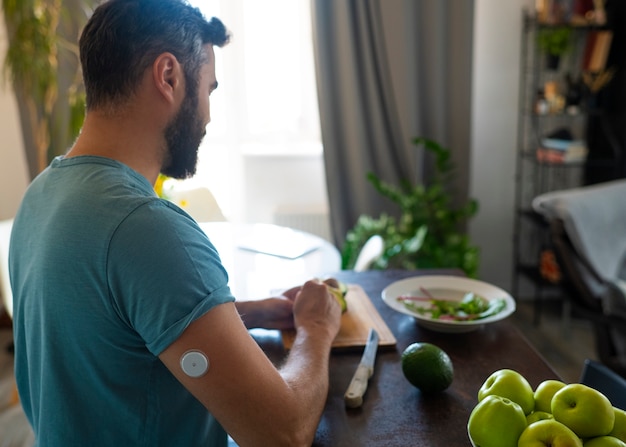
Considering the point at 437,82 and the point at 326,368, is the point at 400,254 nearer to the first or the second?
the point at 437,82

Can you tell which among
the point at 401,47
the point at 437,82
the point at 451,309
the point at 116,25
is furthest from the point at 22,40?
the point at 451,309

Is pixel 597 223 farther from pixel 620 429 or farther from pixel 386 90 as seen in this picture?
pixel 620 429

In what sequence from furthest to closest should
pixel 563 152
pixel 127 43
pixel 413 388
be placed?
pixel 563 152 → pixel 413 388 → pixel 127 43

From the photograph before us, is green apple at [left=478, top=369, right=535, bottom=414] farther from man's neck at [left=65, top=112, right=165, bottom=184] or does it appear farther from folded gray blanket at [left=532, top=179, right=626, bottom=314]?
folded gray blanket at [left=532, top=179, right=626, bottom=314]

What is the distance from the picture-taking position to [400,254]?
2.63 metres

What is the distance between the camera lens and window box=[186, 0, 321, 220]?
346cm

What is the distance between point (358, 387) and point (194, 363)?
12.5 inches

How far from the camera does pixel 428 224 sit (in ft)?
10.6

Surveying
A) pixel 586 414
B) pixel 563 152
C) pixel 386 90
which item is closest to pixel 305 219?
pixel 386 90

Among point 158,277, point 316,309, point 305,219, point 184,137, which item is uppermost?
point 184,137

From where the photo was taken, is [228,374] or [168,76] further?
[168,76]

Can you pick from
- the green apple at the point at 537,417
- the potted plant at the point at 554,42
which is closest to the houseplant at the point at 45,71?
the potted plant at the point at 554,42

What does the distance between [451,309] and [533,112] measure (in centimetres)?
238

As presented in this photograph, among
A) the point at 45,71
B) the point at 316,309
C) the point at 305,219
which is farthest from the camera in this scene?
the point at 305,219
